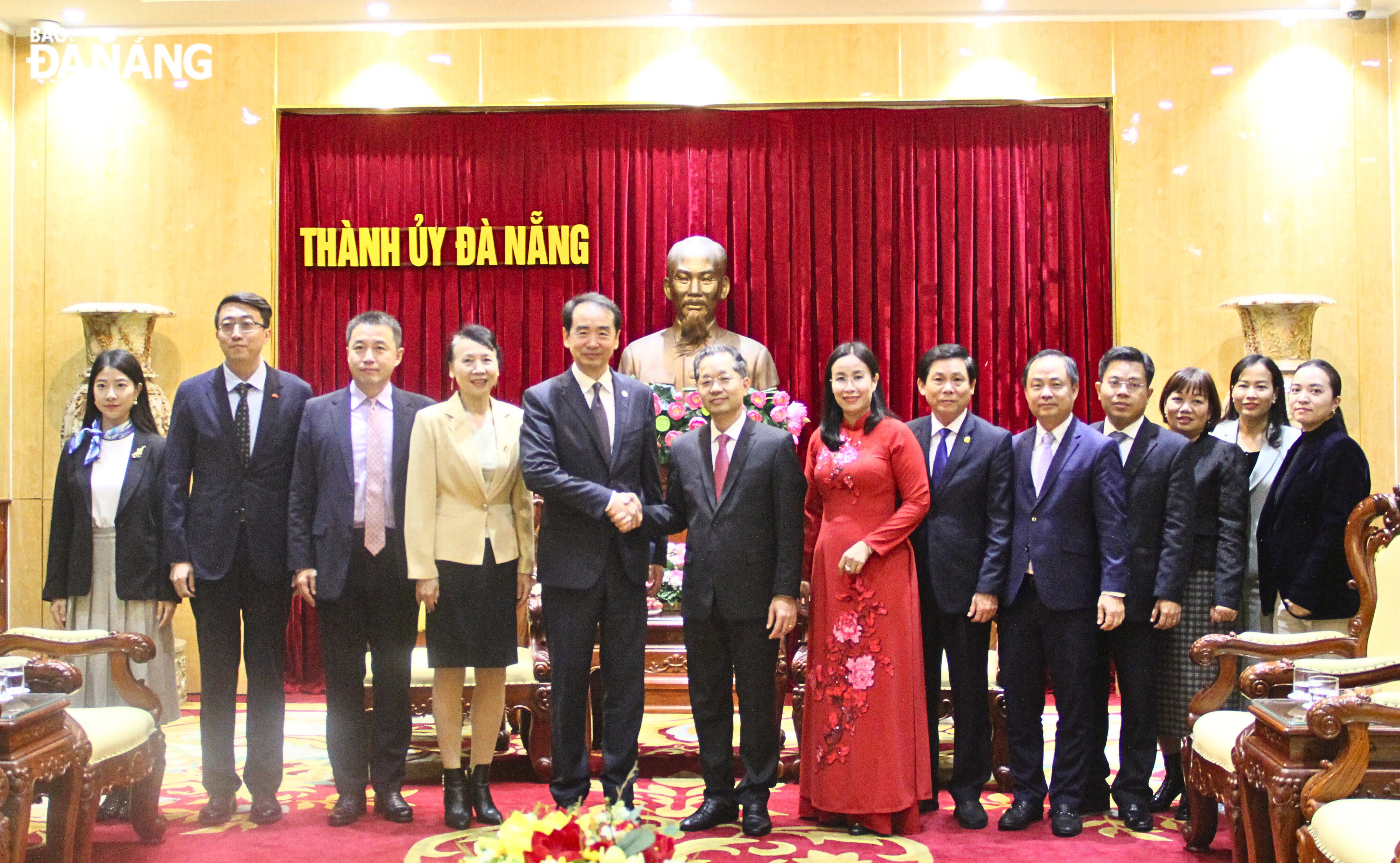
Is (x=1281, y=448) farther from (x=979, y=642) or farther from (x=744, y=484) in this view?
(x=744, y=484)

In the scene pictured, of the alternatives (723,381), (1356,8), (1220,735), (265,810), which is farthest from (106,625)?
(1356,8)

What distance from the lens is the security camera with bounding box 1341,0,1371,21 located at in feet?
19.6

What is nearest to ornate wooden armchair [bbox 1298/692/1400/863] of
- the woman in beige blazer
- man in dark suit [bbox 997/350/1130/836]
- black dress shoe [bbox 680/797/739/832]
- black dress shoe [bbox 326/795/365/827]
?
man in dark suit [bbox 997/350/1130/836]

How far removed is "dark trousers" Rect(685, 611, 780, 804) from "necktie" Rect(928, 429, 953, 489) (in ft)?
2.27

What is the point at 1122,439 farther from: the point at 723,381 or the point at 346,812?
the point at 346,812

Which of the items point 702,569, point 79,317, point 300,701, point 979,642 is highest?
point 79,317

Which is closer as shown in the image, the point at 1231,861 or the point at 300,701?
the point at 1231,861

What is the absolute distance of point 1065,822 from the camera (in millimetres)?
3527

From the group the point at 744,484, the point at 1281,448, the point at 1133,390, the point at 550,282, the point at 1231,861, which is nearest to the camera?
the point at 1231,861

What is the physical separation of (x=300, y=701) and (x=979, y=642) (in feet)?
12.0

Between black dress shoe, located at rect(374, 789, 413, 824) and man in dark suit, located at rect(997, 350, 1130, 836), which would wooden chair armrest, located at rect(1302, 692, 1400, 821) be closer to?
man in dark suit, located at rect(997, 350, 1130, 836)

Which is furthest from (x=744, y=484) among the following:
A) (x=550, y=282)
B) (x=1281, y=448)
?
(x=550, y=282)

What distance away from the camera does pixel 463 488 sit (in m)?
3.60

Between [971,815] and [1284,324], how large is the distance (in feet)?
10.8
